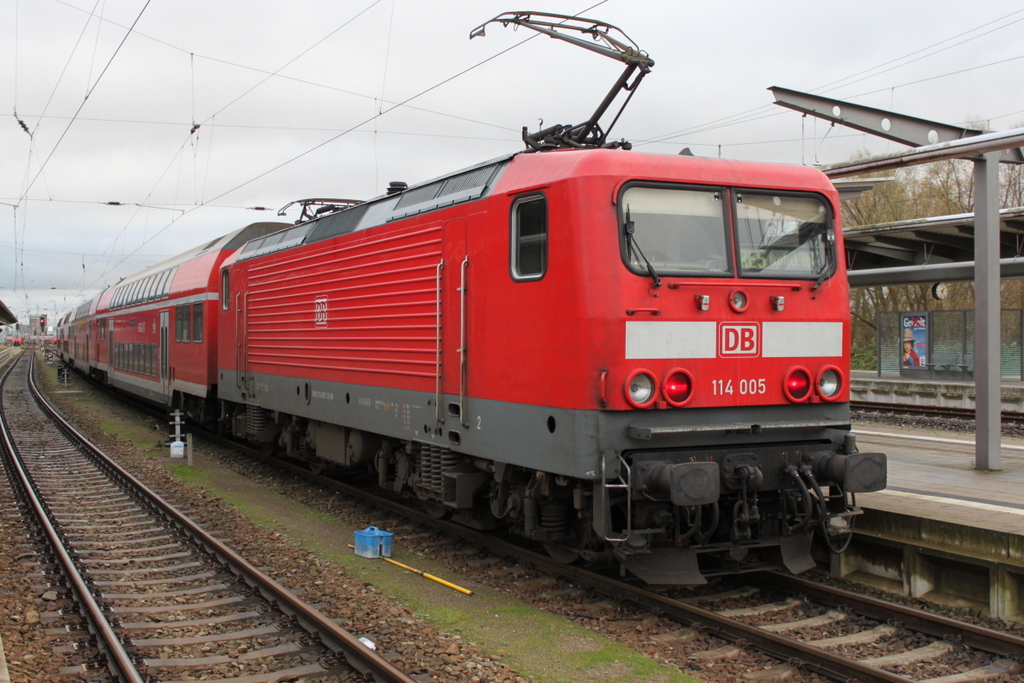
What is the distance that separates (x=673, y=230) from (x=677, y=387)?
1.20 m

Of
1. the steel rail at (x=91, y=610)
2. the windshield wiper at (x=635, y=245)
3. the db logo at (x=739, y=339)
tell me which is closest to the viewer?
the steel rail at (x=91, y=610)

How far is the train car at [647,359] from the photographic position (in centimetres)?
625

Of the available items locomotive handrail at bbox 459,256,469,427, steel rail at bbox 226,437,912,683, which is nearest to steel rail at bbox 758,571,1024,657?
steel rail at bbox 226,437,912,683

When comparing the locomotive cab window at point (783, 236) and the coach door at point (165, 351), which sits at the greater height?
the locomotive cab window at point (783, 236)

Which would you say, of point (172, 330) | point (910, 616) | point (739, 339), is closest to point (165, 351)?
point (172, 330)

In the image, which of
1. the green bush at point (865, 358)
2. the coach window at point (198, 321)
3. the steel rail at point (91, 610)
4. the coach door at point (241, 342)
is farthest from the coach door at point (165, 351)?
the green bush at point (865, 358)

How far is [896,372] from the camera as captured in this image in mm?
25266

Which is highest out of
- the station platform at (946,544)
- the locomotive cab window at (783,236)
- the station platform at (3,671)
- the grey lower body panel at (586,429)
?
the locomotive cab window at (783,236)

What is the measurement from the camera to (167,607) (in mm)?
7012

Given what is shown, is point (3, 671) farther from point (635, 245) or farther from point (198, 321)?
point (198, 321)

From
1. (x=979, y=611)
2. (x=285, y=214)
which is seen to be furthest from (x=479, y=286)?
(x=285, y=214)

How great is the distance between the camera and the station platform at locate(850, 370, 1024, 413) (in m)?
19.0

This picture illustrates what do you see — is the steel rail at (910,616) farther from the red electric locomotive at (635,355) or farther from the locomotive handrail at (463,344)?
the locomotive handrail at (463,344)

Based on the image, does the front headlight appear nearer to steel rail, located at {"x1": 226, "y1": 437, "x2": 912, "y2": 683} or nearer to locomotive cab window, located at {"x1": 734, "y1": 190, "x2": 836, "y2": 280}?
locomotive cab window, located at {"x1": 734, "y1": 190, "x2": 836, "y2": 280}
